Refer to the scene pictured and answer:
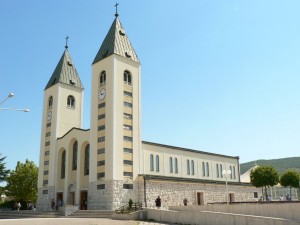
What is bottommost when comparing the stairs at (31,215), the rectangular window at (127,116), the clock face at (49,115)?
the stairs at (31,215)

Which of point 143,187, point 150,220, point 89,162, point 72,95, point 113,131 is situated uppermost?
point 72,95

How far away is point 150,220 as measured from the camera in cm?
2966

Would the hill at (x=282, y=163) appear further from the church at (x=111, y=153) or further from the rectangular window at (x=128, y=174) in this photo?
the rectangular window at (x=128, y=174)

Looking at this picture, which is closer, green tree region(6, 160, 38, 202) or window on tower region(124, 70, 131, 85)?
window on tower region(124, 70, 131, 85)

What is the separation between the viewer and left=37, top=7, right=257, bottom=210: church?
38500 millimetres

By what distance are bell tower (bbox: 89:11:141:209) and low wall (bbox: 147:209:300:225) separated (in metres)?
8.02

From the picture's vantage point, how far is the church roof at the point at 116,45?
140 ft

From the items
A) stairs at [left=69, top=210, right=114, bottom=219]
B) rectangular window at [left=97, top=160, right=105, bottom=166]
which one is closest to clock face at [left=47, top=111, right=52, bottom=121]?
rectangular window at [left=97, top=160, right=105, bottom=166]

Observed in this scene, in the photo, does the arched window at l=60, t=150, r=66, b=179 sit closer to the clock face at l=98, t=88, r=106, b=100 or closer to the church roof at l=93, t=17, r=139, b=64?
the clock face at l=98, t=88, r=106, b=100

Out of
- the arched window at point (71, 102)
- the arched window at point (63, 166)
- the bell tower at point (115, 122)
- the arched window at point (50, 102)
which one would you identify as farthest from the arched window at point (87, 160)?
the arched window at point (50, 102)

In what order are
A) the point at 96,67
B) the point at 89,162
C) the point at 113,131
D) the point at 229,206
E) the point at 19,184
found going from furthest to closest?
1. the point at 19,184
2. the point at 96,67
3. the point at 89,162
4. the point at 113,131
5. the point at 229,206

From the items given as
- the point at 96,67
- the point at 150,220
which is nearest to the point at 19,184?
the point at 96,67

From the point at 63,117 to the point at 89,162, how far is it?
1097cm

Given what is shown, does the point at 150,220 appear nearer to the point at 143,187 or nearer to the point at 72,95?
the point at 143,187
